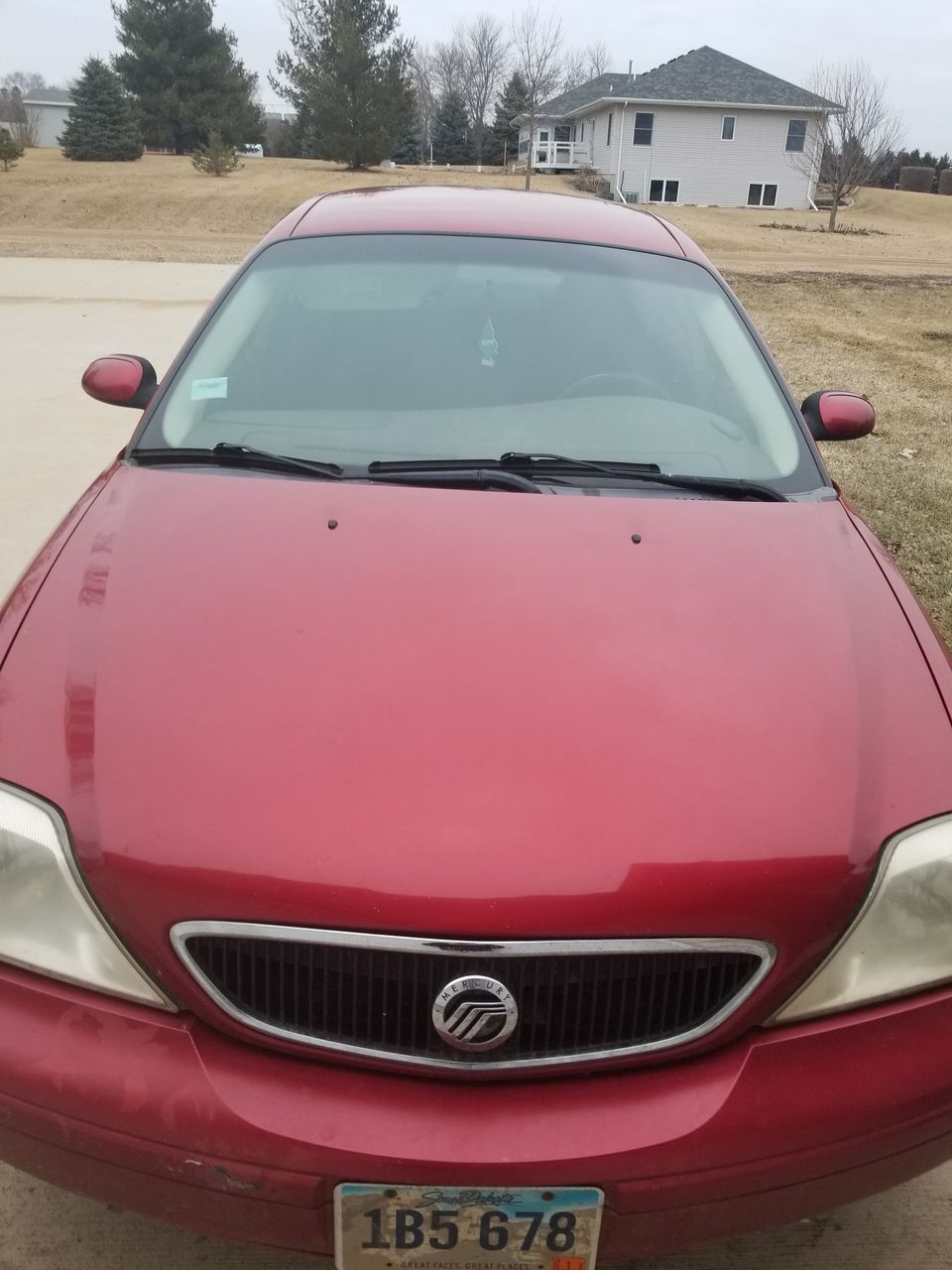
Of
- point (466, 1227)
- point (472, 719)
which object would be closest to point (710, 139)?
point (472, 719)

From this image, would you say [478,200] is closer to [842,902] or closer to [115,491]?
[115,491]

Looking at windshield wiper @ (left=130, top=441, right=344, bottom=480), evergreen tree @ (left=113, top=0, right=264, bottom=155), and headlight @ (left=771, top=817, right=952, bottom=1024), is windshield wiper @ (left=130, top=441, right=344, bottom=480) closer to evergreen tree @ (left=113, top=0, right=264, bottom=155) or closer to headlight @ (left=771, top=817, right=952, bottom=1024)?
headlight @ (left=771, top=817, right=952, bottom=1024)

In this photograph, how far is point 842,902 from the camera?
1437 mm

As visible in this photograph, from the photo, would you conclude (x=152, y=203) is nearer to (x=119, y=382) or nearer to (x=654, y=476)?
(x=119, y=382)

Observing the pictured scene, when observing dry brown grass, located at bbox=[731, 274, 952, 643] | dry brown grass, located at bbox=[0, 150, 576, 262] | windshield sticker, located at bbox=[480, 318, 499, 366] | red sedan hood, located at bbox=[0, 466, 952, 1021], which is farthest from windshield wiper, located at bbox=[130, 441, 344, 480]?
dry brown grass, located at bbox=[0, 150, 576, 262]

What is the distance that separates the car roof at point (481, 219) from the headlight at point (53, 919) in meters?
2.05

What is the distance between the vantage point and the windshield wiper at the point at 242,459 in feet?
7.50

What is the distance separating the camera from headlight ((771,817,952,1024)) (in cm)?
146

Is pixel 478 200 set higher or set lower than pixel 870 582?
higher

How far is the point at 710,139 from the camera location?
144 ft

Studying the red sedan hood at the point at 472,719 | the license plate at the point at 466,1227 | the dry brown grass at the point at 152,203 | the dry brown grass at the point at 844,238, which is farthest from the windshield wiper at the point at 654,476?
the dry brown grass at the point at 844,238

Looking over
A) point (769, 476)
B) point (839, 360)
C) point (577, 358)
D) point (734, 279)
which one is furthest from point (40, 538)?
point (734, 279)

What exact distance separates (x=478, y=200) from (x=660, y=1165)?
112 inches

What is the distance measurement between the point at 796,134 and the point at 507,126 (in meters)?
17.1
